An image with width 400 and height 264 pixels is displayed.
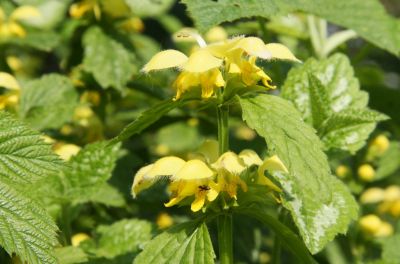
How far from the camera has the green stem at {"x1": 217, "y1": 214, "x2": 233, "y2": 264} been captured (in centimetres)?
99

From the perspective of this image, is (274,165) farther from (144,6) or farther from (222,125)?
(144,6)

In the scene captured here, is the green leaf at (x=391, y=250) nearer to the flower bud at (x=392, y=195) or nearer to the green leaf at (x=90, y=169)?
the flower bud at (x=392, y=195)

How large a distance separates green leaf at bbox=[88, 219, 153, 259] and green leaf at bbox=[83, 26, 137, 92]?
0.34 metres

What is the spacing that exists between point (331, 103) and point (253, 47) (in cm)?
37

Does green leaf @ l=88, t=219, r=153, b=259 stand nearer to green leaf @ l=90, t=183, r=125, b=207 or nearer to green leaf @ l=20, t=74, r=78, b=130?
green leaf @ l=90, t=183, r=125, b=207

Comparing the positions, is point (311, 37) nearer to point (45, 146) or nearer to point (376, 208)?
point (376, 208)

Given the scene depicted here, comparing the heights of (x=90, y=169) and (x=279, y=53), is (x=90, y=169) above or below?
below

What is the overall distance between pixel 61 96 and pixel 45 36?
23cm

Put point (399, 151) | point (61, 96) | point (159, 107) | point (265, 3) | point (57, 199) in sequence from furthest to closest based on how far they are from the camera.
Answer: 1. point (399, 151)
2. point (61, 96)
3. point (57, 199)
4. point (265, 3)
5. point (159, 107)

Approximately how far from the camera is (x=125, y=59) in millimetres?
1602

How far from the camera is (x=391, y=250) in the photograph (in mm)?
1470

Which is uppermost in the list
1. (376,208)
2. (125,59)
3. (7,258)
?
(125,59)

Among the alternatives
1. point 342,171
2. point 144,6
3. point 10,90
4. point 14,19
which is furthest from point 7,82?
point 342,171

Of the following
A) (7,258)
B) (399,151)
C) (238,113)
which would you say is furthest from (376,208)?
(7,258)
